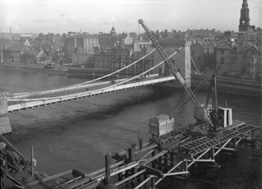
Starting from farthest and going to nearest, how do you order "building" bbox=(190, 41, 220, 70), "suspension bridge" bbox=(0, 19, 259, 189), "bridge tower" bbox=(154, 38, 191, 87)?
"building" bbox=(190, 41, 220, 70)
"bridge tower" bbox=(154, 38, 191, 87)
"suspension bridge" bbox=(0, 19, 259, 189)

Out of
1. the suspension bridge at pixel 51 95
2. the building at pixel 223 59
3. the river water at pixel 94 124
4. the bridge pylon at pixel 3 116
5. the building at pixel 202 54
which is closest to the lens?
the river water at pixel 94 124

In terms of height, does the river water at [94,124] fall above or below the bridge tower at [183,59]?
below

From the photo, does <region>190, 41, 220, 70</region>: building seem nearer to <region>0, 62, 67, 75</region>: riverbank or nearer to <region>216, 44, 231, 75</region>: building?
<region>216, 44, 231, 75</region>: building

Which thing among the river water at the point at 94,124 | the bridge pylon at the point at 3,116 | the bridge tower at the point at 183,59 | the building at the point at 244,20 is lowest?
the river water at the point at 94,124

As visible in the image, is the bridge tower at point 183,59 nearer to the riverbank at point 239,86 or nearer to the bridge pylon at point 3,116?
the riverbank at point 239,86

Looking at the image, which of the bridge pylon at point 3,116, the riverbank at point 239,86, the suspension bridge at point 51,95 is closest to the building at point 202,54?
the suspension bridge at point 51,95

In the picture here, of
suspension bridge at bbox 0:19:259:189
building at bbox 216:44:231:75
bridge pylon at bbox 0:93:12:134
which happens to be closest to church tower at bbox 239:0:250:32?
building at bbox 216:44:231:75

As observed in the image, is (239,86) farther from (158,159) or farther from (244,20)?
(244,20)

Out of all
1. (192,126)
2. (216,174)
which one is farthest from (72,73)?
(216,174)
